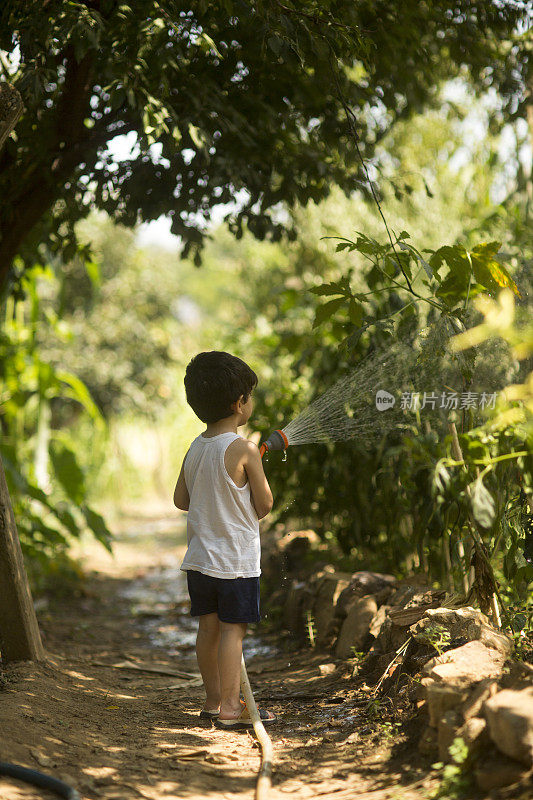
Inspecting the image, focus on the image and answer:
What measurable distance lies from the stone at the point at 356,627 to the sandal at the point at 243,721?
0.63 m

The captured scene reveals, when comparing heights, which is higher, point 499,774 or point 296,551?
point 296,551

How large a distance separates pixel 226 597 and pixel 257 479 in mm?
447

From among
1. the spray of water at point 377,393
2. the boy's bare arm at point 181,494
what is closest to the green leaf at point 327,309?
the spray of water at point 377,393

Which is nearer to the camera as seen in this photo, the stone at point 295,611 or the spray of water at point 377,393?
the spray of water at point 377,393

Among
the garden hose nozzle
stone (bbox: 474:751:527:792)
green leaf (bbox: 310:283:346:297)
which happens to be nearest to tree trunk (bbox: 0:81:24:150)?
green leaf (bbox: 310:283:346:297)

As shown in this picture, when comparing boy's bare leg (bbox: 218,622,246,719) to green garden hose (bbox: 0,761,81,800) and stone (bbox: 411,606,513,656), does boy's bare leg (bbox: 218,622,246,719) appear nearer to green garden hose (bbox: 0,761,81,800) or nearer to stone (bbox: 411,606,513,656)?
stone (bbox: 411,606,513,656)

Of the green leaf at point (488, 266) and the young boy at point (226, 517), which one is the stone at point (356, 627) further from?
the green leaf at point (488, 266)

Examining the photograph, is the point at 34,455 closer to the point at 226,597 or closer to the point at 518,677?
the point at 226,597

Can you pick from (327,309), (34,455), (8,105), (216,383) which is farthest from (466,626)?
(34,455)

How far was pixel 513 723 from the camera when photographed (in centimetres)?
182

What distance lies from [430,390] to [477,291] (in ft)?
1.49

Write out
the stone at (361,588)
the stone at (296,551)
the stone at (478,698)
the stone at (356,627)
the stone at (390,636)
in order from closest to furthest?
the stone at (478,698), the stone at (390,636), the stone at (356,627), the stone at (361,588), the stone at (296,551)

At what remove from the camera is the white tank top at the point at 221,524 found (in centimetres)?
274

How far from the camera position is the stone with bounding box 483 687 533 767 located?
5.88ft
